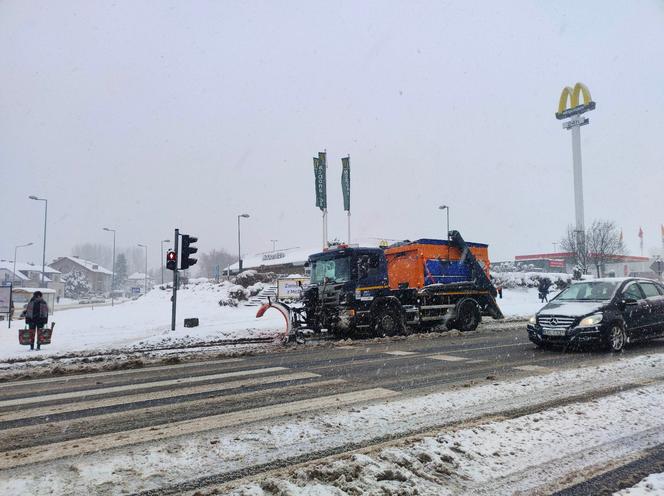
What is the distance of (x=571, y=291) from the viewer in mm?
11297

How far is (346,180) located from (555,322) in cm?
3305

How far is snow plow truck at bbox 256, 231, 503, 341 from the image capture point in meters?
14.3

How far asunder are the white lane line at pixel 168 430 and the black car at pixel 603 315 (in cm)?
515

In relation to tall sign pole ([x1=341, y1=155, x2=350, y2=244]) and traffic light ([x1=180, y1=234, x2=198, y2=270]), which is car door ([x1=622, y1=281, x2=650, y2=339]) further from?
tall sign pole ([x1=341, y1=155, x2=350, y2=244])

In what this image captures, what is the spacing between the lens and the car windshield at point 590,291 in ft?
34.4

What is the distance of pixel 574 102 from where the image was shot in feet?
262

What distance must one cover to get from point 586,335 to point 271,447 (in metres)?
7.59

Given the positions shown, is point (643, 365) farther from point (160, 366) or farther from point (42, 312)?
point (42, 312)

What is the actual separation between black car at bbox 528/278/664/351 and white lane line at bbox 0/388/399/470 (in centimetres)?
515

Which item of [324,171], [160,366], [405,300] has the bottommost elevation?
[160,366]

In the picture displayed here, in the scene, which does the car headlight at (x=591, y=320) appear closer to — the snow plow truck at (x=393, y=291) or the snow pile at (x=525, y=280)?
the snow plow truck at (x=393, y=291)

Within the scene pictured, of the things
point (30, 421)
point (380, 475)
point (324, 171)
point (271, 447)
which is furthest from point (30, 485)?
point (324, 171)

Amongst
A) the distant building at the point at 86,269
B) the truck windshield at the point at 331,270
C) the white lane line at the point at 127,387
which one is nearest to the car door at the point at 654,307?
the truck windshield at the point at 331,270

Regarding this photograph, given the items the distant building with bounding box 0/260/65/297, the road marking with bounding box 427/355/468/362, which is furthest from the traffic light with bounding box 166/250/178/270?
the distant building with bounding box 0/260/65/297
